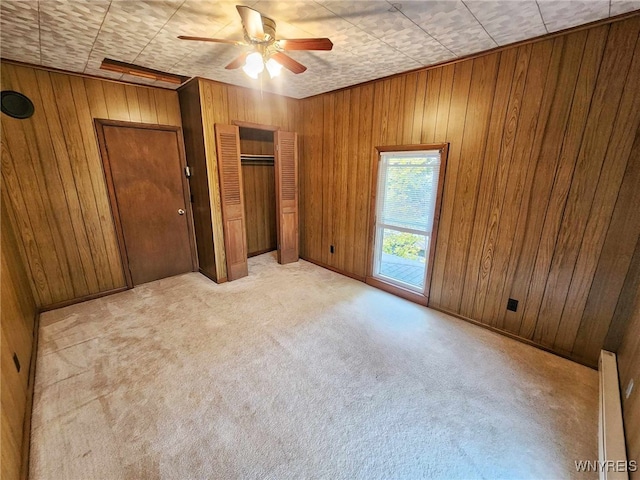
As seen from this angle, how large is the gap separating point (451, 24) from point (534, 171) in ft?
4.24

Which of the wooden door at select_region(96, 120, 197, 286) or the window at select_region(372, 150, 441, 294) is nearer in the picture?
the window at select_region(372, 150, 441, 294)

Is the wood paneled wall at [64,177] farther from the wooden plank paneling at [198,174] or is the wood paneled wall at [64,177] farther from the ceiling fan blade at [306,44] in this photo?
the ceiling fan blade at [306,44]

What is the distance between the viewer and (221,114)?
324 cm

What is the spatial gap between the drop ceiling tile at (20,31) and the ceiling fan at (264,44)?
2.90 feet

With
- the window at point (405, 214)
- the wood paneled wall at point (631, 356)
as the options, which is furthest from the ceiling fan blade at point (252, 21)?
the wood paneled wall at point (631, 356)

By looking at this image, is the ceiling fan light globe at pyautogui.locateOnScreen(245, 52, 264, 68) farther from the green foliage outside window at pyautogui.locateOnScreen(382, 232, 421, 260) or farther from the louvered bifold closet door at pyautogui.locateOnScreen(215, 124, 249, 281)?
the green foliage outside window at pyautogui.locateOnScreen(382, 232, 421, 260)

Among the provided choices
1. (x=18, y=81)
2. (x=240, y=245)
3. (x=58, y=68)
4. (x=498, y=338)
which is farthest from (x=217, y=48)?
(x=498, y=338)

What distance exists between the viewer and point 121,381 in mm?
1966

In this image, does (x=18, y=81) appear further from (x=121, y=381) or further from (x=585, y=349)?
(x=585, y=349)

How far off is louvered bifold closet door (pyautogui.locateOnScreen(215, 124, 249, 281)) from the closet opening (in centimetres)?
69

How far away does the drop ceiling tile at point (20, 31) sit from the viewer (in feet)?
5.27

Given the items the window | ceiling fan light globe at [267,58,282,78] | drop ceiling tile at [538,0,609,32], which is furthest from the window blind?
ceiling fan light globe at [267,58,282,78]

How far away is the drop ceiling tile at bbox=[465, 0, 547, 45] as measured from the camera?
1.59m

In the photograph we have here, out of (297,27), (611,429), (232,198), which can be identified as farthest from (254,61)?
(611,429)
